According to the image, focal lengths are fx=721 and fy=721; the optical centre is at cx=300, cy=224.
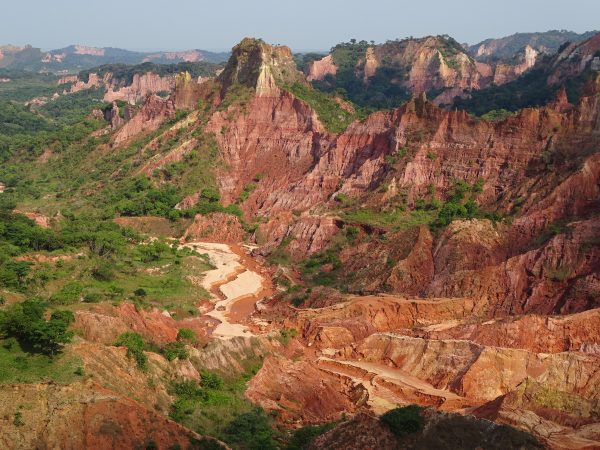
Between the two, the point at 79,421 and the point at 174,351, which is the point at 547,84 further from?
the point at 79,421

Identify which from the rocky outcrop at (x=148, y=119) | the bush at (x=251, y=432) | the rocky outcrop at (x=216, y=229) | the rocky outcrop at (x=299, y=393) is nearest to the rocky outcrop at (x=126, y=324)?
the rocky outcrop at (x=299, y=393)

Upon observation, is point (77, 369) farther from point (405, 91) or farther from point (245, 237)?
point (405, 91)

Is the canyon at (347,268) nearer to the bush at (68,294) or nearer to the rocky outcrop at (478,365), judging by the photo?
the rocky outcrop at (478,365)

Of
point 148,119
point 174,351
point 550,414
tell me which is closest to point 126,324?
point 174,351

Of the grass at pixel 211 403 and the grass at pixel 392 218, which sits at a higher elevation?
the grass at pixel 392 218

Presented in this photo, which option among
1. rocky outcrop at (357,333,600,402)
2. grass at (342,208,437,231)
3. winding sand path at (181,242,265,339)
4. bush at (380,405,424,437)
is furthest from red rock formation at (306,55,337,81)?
bush at (380,405,424,437)

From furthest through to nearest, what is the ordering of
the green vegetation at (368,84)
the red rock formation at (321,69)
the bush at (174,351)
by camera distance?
1. the red rock formation at (321,69)
2. the green vegetation at (368,84)
3. the bush at (174,351)

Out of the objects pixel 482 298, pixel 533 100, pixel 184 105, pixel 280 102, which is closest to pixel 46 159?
pixel 184 105
